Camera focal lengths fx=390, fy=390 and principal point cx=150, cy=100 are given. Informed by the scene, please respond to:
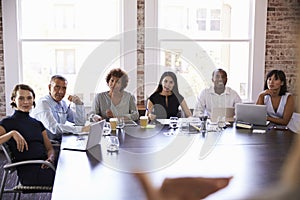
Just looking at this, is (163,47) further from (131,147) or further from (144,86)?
(131,147)

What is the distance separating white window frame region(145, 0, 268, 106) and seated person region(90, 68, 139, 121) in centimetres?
126

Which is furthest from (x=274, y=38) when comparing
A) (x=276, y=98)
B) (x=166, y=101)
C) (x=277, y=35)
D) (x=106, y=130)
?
(x=106, y=130)

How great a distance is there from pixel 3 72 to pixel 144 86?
76.4 inches

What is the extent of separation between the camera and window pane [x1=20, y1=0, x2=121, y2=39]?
5.39 m

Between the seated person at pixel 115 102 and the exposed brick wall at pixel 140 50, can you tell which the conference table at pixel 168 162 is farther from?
the exposed brick wall at pixel 140 50

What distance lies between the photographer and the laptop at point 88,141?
9.50ft

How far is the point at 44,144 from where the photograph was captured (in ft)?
10.7

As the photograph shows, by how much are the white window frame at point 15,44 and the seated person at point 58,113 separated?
1.65 m

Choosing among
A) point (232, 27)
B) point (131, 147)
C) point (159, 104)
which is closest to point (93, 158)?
point (131, 147)

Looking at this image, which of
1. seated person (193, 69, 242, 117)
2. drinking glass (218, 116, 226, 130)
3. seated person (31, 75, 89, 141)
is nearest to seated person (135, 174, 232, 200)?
seated person (31, 75, 89, 141)

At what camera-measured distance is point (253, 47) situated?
5.72 m

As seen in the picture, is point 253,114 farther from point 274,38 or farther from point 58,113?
point 274,38

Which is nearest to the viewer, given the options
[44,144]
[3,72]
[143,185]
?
[143,185]

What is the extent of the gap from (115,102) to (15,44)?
76.7 inches
